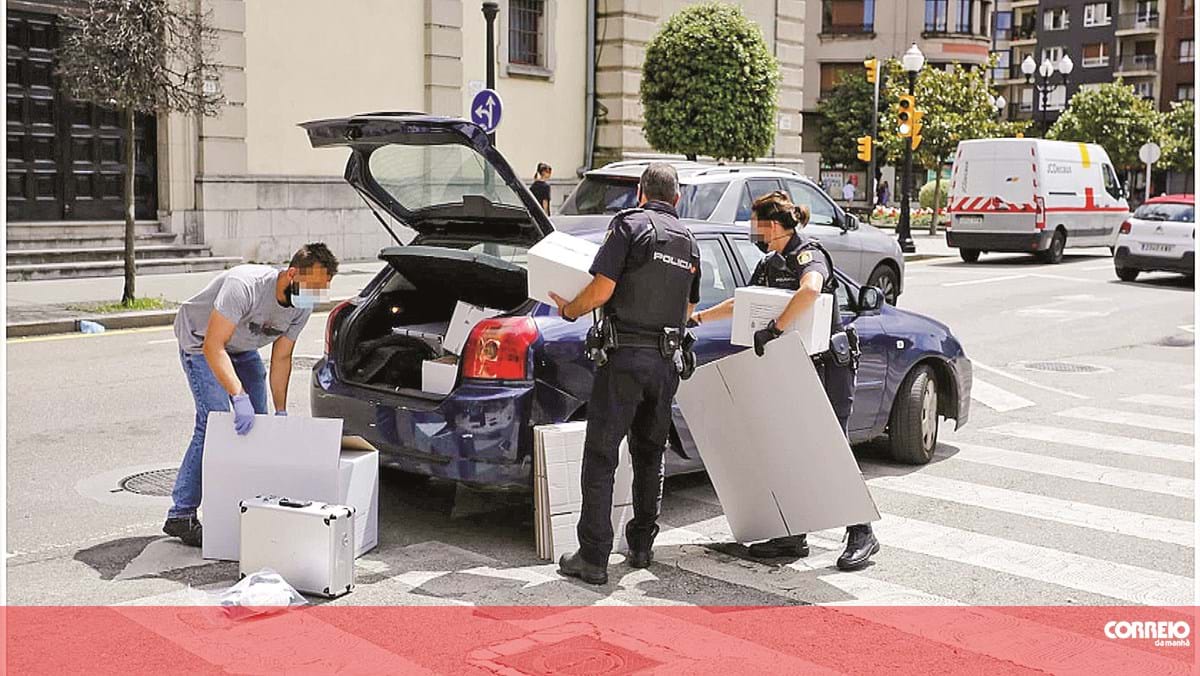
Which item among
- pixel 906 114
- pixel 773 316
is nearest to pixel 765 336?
pixel 773 316

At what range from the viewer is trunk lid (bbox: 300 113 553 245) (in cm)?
645

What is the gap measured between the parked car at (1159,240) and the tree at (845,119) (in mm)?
36784

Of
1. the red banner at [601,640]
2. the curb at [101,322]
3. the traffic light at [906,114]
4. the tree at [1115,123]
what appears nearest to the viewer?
the red banner at [601,640]

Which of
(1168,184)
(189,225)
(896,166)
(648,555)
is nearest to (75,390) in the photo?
(648,555)

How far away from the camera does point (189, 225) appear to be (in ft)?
69.4

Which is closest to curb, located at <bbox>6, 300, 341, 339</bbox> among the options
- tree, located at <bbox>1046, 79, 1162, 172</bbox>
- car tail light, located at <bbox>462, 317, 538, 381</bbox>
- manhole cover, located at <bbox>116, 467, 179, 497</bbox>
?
manhole cover, located at <bbox>116, 467, 179, 497</bbox>

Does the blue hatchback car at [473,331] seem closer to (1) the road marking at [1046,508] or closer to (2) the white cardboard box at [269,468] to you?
(1) the road marking at [1046,508]

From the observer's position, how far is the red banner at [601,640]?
4.95 m

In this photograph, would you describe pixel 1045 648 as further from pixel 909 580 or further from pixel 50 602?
pixel 50 602

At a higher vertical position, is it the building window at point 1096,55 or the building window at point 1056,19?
the building window at point 1056,19

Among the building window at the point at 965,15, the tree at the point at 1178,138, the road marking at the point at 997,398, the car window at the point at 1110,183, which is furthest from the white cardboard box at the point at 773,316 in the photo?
the building window at the point at 965,15

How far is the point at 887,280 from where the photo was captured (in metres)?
17.1

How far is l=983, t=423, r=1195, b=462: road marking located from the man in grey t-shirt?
5.57 metres

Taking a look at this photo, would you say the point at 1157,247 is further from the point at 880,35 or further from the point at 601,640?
the point at 880,35
